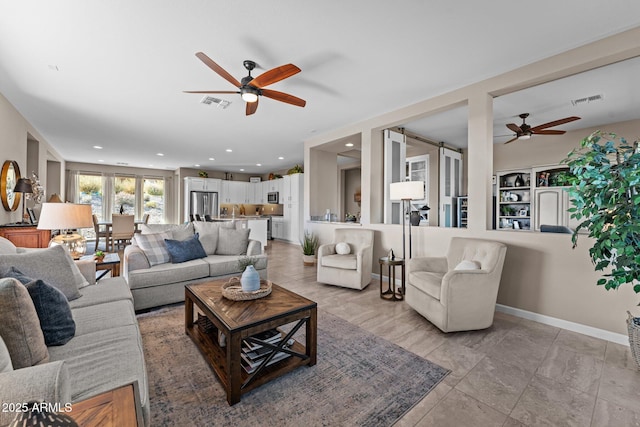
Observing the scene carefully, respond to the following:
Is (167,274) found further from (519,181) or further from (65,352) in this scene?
(519,181)

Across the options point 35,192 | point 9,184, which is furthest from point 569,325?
point 35,192

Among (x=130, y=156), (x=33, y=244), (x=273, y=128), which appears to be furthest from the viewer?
(x=130, y=156)

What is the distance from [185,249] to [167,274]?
0.46 metres

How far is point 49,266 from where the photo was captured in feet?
6.38

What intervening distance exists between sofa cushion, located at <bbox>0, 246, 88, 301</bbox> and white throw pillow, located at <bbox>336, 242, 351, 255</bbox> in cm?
301

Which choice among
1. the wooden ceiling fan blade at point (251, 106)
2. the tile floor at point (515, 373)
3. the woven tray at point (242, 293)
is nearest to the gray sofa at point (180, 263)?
the woven tray at point (242, 293)

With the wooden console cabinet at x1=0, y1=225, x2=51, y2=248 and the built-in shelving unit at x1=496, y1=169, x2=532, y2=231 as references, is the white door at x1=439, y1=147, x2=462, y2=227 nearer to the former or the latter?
the built-in shelving unit at x1=496, y1=169, x2=532, y2=231

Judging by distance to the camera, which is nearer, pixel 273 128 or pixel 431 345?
pixel 431 345

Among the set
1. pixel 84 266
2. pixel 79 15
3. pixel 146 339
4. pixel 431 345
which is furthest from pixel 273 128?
pixel 431 345

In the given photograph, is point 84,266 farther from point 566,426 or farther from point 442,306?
point 566,426

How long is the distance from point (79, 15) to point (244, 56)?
1308mm

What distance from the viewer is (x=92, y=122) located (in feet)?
15.9

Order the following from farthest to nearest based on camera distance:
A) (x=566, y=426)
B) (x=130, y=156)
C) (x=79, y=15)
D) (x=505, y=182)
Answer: (x=130, y=156), (x=505, y=182), (x=79, y=15), (x=566, y=426)

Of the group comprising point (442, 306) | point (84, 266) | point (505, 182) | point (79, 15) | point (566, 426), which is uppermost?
point (79, 15)
